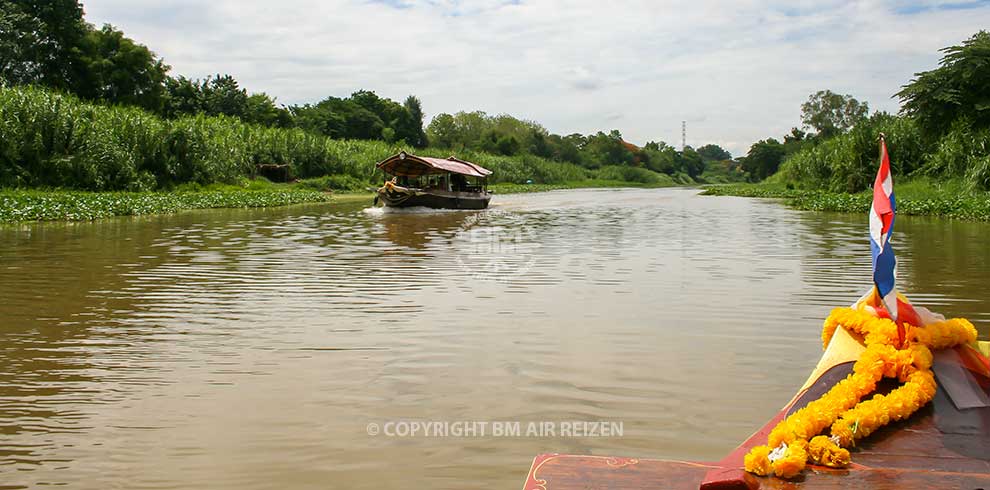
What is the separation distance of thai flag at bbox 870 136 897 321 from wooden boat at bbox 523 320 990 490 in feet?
1.07

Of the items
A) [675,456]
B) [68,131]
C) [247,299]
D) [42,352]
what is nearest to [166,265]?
[247,299]

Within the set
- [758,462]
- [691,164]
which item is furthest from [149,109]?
[691,164]

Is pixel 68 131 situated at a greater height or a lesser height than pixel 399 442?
greater

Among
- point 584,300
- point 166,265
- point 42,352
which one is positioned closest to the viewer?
point 42,352

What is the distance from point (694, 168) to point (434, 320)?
128 m

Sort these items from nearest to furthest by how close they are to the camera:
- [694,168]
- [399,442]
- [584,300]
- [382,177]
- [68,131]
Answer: [399,442], [584,300], [68,131], [382,177], [694,168]

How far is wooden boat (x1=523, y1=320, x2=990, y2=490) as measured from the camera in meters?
2.54

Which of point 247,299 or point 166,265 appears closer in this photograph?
point 247,299

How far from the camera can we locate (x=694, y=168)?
427 ft

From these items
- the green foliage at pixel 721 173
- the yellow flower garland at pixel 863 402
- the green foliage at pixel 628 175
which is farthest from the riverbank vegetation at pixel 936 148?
the green foliage at pixel 721 173

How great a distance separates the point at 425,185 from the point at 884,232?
25.9 meters

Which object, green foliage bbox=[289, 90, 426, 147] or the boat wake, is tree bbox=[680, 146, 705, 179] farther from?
the boat wake

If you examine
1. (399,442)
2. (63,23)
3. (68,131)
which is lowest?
(399,442)

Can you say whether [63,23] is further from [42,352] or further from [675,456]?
[675,456]
